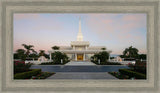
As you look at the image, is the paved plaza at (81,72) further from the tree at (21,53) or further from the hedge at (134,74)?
the tree at (21,53)

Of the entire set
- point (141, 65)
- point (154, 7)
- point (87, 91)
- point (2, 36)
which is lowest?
point (87, 91)

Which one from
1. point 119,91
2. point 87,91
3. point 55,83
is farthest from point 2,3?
point 119,91

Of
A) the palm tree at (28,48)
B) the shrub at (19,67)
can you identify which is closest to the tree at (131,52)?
the palm tree at (28,48)

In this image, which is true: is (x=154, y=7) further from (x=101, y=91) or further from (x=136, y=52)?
Answer: (x=136, y=52)

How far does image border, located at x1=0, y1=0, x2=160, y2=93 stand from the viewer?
6105mm

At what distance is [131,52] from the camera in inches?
1302

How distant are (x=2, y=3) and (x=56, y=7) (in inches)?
101

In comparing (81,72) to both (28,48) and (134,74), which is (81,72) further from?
(28,48)

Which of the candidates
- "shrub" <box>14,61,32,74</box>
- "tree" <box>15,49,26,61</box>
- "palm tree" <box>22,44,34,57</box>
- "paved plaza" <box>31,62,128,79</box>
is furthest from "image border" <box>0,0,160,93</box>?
"palm tree" <box>22,44,34,57</box>

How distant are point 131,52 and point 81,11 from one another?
98.7ft

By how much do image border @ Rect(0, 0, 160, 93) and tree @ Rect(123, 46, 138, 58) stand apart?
93.8 feet

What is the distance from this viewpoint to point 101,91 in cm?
611

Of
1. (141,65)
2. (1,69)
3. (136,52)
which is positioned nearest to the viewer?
(1,69)

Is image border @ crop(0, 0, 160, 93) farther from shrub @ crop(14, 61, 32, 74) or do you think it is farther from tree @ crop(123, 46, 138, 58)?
tree @ crop(123, 46, 138, 58)
